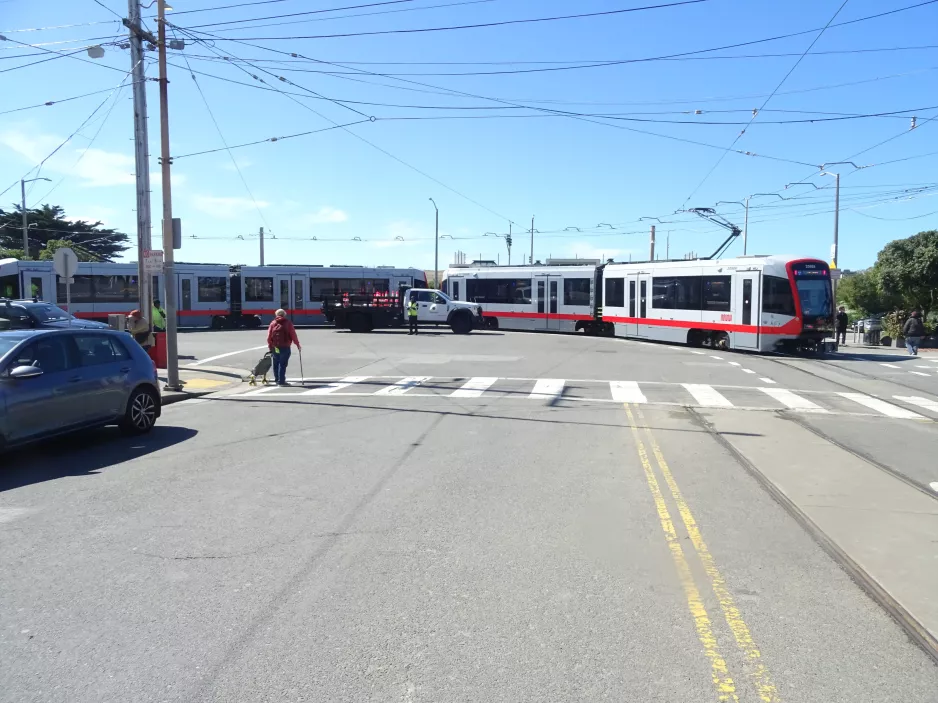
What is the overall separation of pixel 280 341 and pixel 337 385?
1546 mm

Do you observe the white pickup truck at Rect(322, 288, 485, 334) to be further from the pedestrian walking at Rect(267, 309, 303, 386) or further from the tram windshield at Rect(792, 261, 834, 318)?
the pedestrian walking at Rect(267, 309, 303, 386)

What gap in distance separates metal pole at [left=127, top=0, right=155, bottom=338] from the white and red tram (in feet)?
59.2

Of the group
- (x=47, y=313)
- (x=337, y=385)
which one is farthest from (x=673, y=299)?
(x=47, y=313)

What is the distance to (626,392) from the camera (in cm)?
1575

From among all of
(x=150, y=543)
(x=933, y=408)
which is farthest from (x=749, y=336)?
(x=150, y=543)

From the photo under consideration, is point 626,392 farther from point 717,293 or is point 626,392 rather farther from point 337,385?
point 717,293

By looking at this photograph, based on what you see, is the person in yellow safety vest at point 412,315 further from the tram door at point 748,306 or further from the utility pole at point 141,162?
the utility pole at point 141,162

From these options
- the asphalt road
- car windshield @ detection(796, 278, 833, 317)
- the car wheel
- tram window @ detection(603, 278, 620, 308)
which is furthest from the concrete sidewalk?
tram window @ detection(603, 278, 620, 308)

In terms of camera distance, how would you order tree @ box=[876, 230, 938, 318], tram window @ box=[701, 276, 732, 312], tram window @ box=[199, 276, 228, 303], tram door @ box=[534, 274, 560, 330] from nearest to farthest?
tram window @ box=[701, 276, 732, 312], tree @ box=[876, 230, 938, 318], tram door @ box=[534, 274, 560, 330], tram window @ box=[199, 276, 228, 303]

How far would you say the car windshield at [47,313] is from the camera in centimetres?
1756

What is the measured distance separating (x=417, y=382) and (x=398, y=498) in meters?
10.2

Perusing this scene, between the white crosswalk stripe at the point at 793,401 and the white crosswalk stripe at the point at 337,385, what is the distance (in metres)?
8.80

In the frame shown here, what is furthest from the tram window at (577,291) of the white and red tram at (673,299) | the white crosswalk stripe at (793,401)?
the white crosswalk stripe at (793,401)

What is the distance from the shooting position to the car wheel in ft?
34.6
